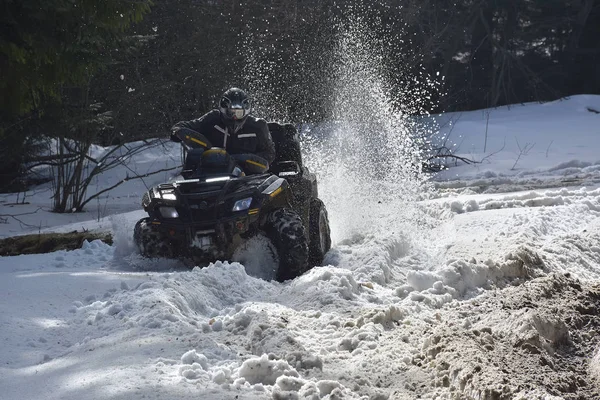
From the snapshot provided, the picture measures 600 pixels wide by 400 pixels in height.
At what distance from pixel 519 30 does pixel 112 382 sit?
29.3 metres

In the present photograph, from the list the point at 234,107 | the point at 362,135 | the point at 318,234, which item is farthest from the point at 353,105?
the point at 318,234

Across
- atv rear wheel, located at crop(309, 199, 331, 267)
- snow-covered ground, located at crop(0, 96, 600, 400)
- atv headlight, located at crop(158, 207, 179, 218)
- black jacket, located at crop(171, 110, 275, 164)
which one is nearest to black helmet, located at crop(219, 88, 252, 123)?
black jacket, located at crop(171, 110, 275, 164)

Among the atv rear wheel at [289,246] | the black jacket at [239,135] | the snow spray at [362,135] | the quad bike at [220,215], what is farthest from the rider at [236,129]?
→ the snow spray at [362,135]

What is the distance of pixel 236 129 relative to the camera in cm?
940

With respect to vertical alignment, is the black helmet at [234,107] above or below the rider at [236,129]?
above

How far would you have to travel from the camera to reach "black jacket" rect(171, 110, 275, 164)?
30.8ft

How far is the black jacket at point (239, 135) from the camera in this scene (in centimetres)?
940

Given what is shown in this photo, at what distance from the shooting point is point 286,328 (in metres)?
5.46

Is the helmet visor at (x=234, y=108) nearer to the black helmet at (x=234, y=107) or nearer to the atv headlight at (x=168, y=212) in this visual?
the black helmet at (x=234, y=107)

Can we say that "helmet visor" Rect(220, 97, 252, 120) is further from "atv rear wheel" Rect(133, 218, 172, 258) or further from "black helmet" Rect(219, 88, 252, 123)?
"atv rear wheel" Rect(133, 218, 172, 258)

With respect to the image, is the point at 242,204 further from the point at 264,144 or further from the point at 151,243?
the point at 264,144

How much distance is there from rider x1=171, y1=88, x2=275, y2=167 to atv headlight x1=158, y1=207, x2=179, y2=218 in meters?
1.36

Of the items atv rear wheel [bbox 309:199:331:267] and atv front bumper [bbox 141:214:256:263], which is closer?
atv front bumper [bbox 141:214:256:263]

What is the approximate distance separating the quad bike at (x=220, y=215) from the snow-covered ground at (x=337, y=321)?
0.32 meters
